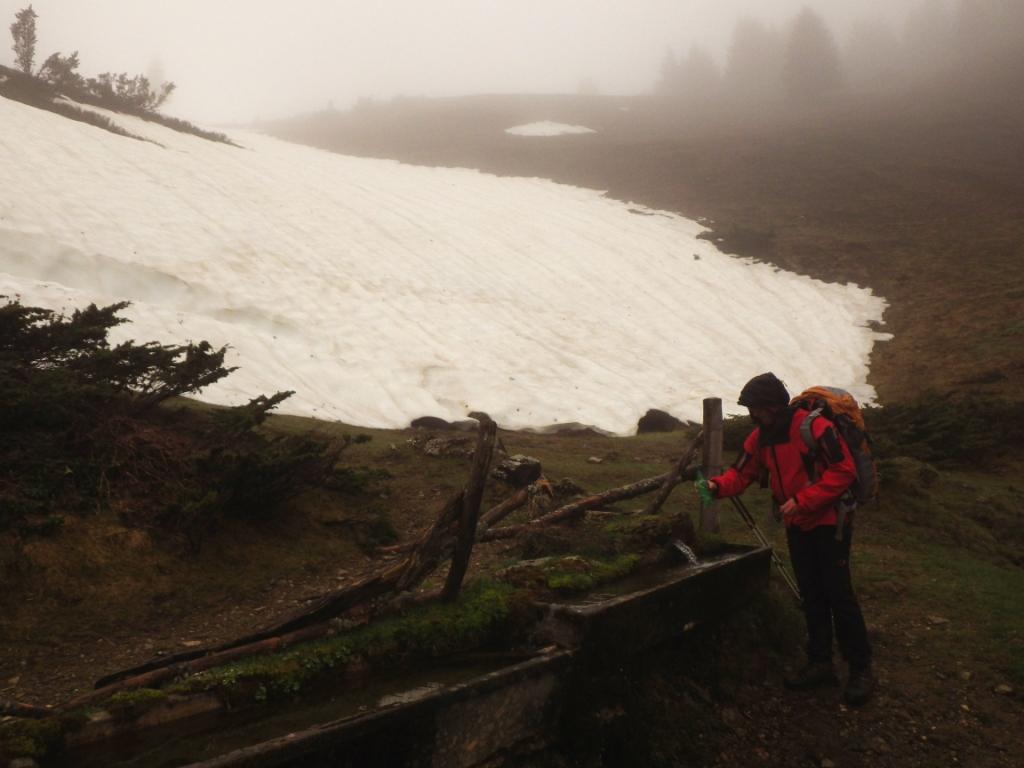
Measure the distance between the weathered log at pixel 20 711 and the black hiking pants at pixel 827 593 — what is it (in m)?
4.68

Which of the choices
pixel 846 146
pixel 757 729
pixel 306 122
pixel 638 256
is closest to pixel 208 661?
pixel 757 729

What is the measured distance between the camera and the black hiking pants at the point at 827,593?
492 cm

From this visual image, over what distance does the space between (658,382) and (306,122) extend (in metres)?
61.3

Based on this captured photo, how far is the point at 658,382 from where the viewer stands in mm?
17000

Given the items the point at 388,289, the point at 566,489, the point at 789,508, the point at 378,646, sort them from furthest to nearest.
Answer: the point at 388,289, the point at 566,489, the point at 789,508, the point at 378,646

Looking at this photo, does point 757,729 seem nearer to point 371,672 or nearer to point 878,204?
point 371,672

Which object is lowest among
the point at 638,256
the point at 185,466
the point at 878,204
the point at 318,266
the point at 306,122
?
the point at 185,466

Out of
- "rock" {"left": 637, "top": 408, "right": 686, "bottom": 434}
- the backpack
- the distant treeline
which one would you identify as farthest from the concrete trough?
the distant treeline

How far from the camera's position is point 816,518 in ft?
16.0

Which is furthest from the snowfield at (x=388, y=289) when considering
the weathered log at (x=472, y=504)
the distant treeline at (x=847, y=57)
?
the distant treeline at (x=847, y=57)

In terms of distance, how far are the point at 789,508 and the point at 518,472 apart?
4956 mm

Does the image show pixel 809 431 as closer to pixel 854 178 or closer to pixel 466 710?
pixel 466 710

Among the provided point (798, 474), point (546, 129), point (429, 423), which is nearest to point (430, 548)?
point (798, 474)

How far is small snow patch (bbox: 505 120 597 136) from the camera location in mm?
49875
